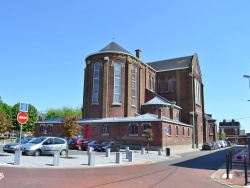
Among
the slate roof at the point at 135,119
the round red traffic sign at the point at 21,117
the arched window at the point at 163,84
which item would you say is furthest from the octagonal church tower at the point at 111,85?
the round red traffic sign at the point at 21,117

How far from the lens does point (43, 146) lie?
2009 centimetres

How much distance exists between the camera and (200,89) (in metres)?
58.4

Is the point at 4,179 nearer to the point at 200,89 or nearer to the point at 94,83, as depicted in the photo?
the point at 94,83

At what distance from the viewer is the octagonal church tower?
42000 millimetres

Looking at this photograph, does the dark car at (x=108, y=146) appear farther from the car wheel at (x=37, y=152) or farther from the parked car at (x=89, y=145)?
the car wheel at (x=37, y=152)

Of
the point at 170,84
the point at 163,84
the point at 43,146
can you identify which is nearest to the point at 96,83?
the point at 163,84

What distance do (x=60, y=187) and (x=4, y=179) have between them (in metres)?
2.73

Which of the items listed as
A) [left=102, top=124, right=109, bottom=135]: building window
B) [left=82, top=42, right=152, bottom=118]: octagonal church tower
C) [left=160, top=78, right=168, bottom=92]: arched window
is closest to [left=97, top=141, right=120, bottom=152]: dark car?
[left=102, top=124, right=109, bottom=135]: building window

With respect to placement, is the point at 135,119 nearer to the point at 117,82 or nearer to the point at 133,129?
the point at 133,129

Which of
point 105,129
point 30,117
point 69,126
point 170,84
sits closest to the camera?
point 69,126

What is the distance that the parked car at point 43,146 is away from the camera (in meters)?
19.4

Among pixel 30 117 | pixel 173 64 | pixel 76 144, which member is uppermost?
pixel 173 64

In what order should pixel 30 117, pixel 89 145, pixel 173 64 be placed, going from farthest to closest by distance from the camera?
pixel 30 117
pixel 173 64
pixel 89 145

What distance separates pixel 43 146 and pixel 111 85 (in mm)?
23684
